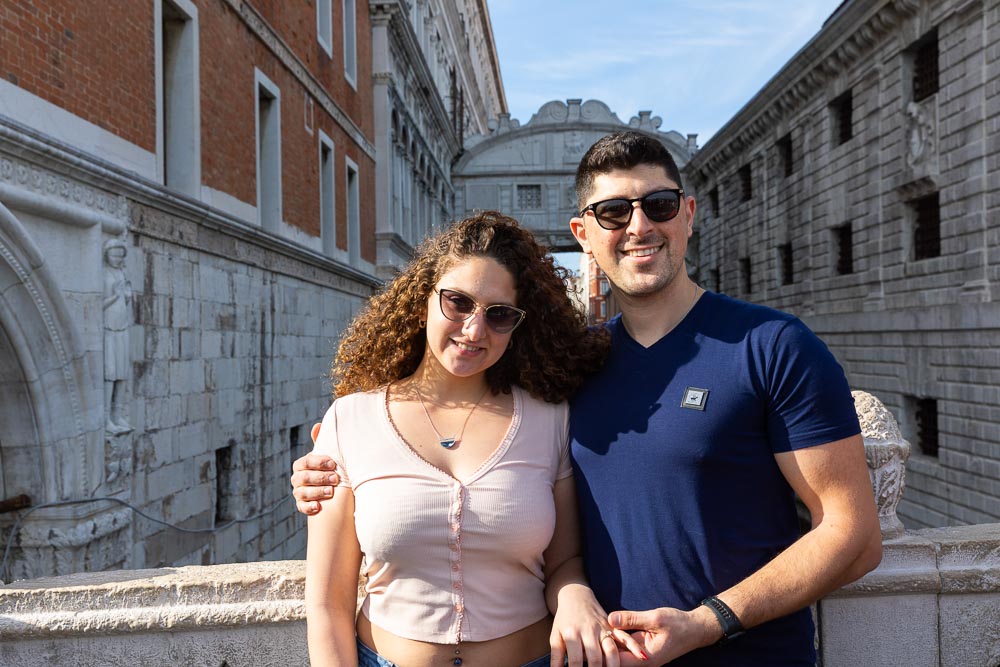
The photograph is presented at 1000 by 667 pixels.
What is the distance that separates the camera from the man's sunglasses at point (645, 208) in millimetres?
2131

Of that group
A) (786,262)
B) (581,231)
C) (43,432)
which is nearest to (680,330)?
(581,231)

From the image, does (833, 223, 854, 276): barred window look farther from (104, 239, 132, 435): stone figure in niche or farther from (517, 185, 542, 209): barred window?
(517, 185, 542, 209): barred window

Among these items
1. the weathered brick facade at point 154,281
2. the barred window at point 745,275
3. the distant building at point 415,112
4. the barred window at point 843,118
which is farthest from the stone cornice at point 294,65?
the barred window at point 745,275

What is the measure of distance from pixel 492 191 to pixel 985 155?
87.5 feet

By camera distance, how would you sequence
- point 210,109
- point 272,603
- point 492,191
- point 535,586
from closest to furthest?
point 535,586 < point 272,603 < point 210,109 < point 492,191

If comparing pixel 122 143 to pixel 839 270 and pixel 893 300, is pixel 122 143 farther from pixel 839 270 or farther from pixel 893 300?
pixel 839 270

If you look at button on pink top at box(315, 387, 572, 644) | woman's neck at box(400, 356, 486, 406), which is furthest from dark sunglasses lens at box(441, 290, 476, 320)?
button on pink top at box(315, 387, 572, 644)

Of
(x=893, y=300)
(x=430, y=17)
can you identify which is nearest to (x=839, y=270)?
(x=893, y=300)

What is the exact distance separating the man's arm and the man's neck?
1.50 feet

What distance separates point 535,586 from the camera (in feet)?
6.79

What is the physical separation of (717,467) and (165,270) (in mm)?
6948

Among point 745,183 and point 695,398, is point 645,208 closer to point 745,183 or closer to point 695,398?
point 695,398

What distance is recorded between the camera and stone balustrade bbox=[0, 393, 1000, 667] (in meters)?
2.63

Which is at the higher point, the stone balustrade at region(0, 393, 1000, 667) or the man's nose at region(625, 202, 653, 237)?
the man's nose at region(625, 202, 653, 237)
